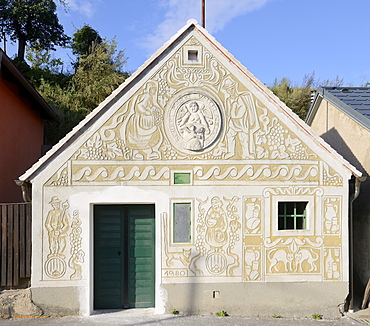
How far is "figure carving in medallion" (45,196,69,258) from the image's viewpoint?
629 cm

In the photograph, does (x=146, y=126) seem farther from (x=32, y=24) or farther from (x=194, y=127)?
(x=32, y=24)

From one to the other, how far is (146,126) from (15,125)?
15.6ft

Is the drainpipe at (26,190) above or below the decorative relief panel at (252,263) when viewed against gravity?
above

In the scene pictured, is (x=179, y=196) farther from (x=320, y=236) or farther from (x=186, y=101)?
(x=320, y=236)

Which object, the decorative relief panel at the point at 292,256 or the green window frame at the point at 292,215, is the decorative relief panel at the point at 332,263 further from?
the green window frame at the point at 292,215

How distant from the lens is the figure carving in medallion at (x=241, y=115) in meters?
6.58

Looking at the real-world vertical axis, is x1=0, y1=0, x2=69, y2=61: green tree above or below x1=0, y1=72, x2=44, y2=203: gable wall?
above

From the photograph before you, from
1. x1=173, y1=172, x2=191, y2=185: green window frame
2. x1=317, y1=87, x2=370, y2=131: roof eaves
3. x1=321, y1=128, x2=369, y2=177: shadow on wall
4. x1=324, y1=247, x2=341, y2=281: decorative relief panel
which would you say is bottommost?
x1=324, y1=247, x2=341, y2=281: decorative relief panel

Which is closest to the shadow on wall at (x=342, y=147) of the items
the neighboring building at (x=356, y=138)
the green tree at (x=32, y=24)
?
the neighboring building at (x=356, y=138)

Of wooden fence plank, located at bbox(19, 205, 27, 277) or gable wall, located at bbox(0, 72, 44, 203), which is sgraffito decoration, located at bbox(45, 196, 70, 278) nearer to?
wooden fence plank, located at bbox(19, 205, 27, 277)

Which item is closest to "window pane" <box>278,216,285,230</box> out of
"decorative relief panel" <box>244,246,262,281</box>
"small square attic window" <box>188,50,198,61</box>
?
"decorative relief panel" <box>244,246,262,281</box>

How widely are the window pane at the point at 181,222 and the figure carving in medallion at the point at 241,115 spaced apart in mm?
1814

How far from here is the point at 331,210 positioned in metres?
6.62

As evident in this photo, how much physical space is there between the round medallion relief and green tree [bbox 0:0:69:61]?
19.5 meters
